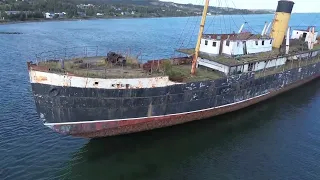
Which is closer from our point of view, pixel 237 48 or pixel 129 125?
pixel 129 125

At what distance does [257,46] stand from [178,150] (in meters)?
13.1

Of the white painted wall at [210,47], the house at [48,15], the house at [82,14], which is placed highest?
the house at [82,14]

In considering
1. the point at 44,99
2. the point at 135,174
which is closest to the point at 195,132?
the point at 135,174

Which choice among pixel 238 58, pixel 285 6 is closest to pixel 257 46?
pixel 238 58

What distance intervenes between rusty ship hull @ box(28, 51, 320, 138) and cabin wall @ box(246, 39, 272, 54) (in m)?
4.28

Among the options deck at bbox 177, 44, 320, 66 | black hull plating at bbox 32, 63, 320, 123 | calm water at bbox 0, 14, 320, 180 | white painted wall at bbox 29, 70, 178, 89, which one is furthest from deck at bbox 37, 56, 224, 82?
calm water at bbox 0, 14, 320, 180

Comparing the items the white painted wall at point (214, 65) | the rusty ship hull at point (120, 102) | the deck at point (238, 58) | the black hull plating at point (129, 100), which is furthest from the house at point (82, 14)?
the rusty ship hull at point (120, 102)

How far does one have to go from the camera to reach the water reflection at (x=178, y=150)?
16.7m

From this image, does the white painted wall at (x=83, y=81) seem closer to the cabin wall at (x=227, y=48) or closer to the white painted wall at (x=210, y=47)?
the white painted wall at (x=210, y=47)

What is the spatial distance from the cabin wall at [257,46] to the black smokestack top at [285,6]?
17.1 ft

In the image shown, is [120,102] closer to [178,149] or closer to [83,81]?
[83,81]

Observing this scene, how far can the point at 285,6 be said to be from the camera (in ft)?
98.9

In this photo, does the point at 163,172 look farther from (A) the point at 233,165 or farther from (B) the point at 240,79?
(B) the point at 240,79

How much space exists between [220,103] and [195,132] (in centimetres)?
310
